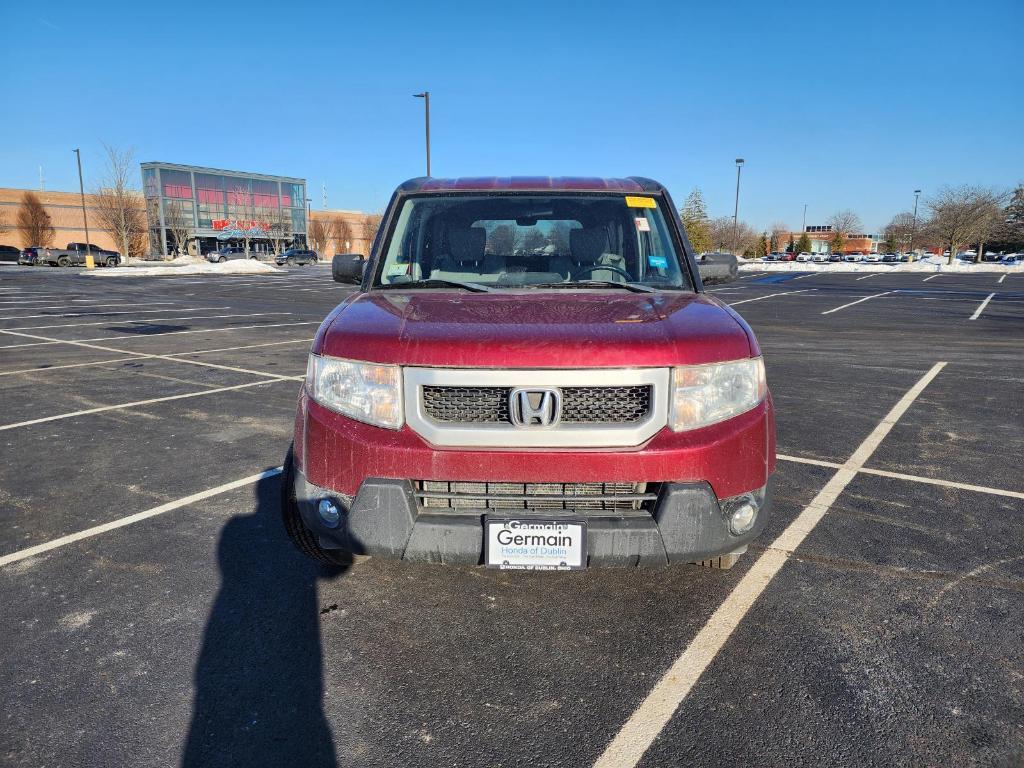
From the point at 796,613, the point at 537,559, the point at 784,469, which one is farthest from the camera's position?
the point at 784,469

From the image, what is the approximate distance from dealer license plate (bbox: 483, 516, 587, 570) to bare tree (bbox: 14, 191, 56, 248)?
77.2 metres

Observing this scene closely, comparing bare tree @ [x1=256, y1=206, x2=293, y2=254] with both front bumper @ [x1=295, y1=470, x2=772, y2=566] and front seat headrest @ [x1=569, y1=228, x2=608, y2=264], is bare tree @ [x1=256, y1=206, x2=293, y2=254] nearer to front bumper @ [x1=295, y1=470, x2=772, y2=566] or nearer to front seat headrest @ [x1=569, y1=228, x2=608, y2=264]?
front seat headrest @ [x1=569, y1=228, x2=608, y2=264]

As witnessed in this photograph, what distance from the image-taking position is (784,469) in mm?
5008

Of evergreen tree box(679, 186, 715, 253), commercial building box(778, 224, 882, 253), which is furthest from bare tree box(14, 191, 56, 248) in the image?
commercial building box(778, 224, 882, 253)

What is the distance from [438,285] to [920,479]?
363 cm

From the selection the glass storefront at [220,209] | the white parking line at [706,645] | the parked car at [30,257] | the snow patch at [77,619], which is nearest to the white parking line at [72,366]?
the snow patch at [77,619]

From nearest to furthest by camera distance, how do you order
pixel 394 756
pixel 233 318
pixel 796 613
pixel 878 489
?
1. pixel 394 756
2. pixel 796 613
3. pixel 878 489
4. pixel 233 318

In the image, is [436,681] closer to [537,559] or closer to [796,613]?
[537,559]

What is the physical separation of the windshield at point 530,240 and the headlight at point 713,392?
3.63ft

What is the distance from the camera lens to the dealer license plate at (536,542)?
8.08 ft

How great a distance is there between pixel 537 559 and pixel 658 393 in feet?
2.45

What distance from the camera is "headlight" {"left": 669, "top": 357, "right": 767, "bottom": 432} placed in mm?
2570

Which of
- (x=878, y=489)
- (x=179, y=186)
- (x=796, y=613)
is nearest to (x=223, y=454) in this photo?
(x=796, y=613)

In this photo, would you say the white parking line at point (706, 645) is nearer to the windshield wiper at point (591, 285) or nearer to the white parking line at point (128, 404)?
the windshield wiper at point (591, 285)
